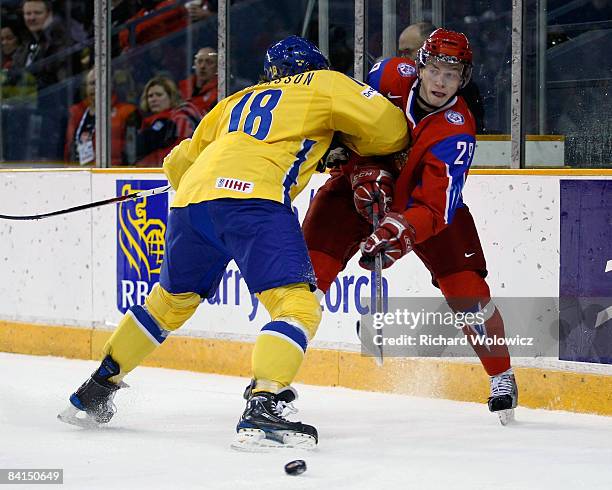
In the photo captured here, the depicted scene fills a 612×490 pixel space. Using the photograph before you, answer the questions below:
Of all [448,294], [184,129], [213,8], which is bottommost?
[448,294]

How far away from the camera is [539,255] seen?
15.5 feet

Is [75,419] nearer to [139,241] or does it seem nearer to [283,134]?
[283,134]

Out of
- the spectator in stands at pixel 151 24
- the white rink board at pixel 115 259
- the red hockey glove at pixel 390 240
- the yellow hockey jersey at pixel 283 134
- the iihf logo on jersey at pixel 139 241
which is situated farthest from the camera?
the spectator in stands at pixel 151 24

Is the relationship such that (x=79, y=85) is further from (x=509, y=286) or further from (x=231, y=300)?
(x=509, y=286)

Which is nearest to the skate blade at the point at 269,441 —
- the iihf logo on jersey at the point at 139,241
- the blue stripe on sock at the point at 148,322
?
the blue stripe on sock at the point at 148,322

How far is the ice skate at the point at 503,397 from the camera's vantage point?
4.25m

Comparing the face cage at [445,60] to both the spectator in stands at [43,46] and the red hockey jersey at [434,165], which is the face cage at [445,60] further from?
the spectator in stands at [43,46]

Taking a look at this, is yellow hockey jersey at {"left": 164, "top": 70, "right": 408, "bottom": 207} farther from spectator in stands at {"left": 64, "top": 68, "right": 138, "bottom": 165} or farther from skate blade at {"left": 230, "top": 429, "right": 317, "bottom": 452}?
spectator in stands at {"left": 64, "top": 68, "right": 138, "bottom": 165}

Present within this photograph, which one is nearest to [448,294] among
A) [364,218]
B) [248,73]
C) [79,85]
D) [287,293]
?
[364,218]

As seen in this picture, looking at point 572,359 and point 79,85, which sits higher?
point 79,85

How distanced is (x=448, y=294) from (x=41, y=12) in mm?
3693

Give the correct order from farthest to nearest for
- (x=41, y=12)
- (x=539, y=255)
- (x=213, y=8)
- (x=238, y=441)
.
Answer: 1. (x=41, y=12)
2. (x=213, y=8)
3. (x=539, y=255)
4. (x=238, y=441)

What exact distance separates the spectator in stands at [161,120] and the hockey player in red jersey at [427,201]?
182 centimetres

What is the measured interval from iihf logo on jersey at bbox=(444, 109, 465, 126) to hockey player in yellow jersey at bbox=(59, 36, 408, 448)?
0.16m
